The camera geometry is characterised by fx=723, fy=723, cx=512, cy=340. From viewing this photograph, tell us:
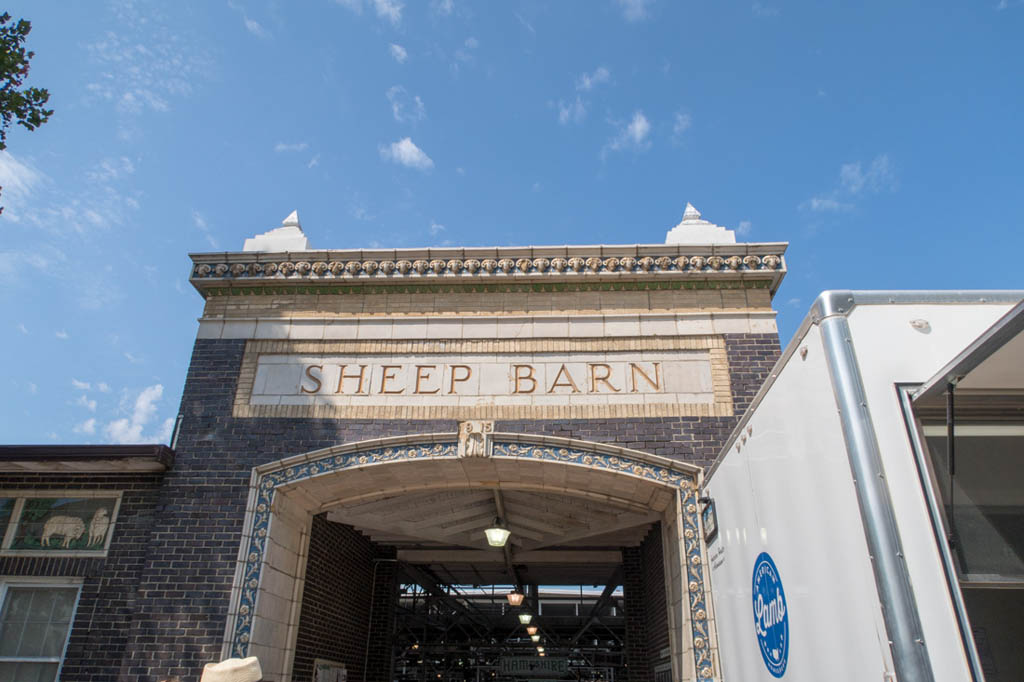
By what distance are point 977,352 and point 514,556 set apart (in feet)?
40.1

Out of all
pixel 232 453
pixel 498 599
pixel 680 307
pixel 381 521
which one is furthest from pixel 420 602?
pixel 680 307

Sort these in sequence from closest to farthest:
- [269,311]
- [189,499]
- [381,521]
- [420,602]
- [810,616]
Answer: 1. [810,616]
2. [189,499]
3. [269,311]
4. [381,521]
5. [420,602]

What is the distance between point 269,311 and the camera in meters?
9.41

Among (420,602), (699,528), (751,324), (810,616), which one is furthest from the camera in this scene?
(420,602)

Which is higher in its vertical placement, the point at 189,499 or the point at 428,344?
the point at 428,344

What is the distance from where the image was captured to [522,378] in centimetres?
868

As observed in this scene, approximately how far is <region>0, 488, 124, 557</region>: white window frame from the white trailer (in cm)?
744

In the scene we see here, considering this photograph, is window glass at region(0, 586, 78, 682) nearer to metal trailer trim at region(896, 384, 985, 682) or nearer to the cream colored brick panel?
the cream colored brick panel

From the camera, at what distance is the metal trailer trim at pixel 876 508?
2.83 m

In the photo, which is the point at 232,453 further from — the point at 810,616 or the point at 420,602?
the point at 420,602

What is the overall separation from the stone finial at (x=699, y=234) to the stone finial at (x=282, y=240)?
489 cm

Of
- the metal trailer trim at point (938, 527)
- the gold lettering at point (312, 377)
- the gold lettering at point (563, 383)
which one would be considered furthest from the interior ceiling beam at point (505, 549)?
the metal trailer trim at point (938, 527)

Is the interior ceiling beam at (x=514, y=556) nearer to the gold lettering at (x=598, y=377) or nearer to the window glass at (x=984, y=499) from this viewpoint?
the gold lettering at (x=598, y=377)

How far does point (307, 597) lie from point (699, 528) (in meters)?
5.48
